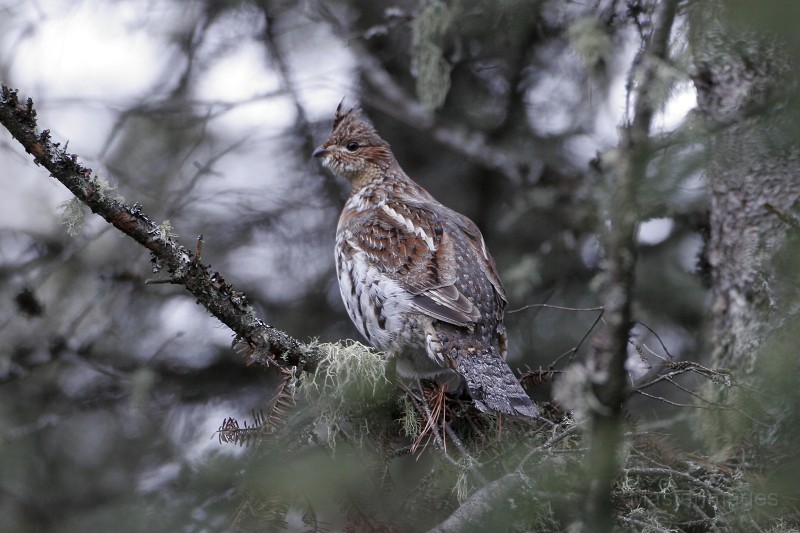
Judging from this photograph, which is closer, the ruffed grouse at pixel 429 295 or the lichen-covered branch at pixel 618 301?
the lichen-covered branch at pixel 618 301

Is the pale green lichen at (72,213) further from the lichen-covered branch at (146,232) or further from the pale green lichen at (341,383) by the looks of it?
the pale green lichen at (341,383)

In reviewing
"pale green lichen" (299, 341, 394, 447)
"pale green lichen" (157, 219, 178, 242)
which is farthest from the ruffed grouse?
"pale green lichen" (157, 219, 178, 242)

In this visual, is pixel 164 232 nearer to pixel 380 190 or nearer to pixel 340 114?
pixel 380 190

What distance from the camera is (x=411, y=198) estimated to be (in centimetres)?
546

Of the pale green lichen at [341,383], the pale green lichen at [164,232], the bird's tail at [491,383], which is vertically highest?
the pale green lichen at [164,232]

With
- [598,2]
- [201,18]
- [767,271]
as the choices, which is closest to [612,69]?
[598,2]

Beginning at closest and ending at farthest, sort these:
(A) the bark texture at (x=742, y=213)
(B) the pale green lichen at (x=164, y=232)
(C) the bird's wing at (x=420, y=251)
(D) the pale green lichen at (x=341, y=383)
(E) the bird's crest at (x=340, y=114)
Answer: (B) the pale green lichen at (x=164, y=232), (D) the pale green lichen at (x=341, y=383), (A) the bark texture at (x=742, y=213), (C) the bird's wing at (x=420, y=251), (E) the bird's crest at (x=340, y=114)

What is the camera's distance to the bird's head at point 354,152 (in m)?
5.74

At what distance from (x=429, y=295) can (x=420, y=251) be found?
0.39m

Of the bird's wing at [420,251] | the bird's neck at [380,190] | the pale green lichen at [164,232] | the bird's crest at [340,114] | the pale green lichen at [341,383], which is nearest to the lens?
the pale green lichen at [164,232]

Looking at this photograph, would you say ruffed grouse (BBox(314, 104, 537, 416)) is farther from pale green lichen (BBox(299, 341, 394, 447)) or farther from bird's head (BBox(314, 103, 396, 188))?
bird's head (BBox(314, 103, 396, 188))

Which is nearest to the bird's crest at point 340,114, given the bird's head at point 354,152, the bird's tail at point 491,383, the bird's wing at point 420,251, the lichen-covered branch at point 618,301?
the bird's head at point 354,152

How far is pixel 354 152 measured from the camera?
5.78 meters

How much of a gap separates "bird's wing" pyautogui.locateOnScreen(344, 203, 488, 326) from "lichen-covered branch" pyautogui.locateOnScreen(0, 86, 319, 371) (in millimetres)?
1119
